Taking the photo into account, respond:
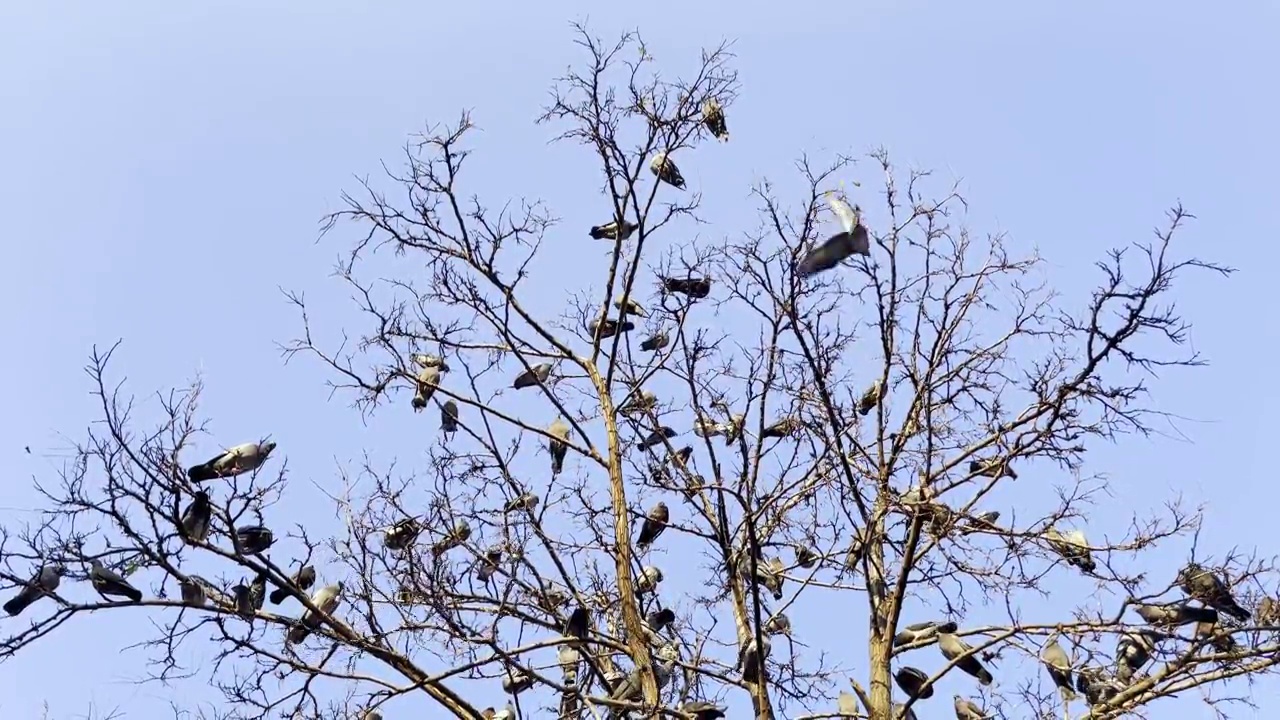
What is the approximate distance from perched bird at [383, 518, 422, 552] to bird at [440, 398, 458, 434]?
0.81 meters

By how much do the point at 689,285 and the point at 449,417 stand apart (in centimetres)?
185

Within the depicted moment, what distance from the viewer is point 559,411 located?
937cm

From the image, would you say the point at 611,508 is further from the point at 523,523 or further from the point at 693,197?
the point at 693,197

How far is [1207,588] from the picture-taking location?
717cm

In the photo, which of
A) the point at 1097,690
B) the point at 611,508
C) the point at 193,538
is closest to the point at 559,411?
the point at 611,508

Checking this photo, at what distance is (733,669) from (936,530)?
148cm

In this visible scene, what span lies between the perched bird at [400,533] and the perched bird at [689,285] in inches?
86.8

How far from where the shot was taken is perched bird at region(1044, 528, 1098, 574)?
312 inches

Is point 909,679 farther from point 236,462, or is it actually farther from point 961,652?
point 236,462

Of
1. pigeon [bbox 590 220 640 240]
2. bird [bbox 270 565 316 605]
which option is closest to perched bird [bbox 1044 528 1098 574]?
pigeon [bbox 590 220 640 240]

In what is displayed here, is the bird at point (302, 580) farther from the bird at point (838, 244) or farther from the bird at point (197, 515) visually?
the bird at point (838, 244)

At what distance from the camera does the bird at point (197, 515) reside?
23.4ft

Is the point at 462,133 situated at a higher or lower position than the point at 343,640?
higher

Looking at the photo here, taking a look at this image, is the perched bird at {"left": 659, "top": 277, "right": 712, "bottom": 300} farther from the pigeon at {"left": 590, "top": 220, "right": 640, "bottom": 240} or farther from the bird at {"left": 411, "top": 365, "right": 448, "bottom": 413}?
the bird at {"left": 411, "top": 365, "right": 448, "bottom": 413}
